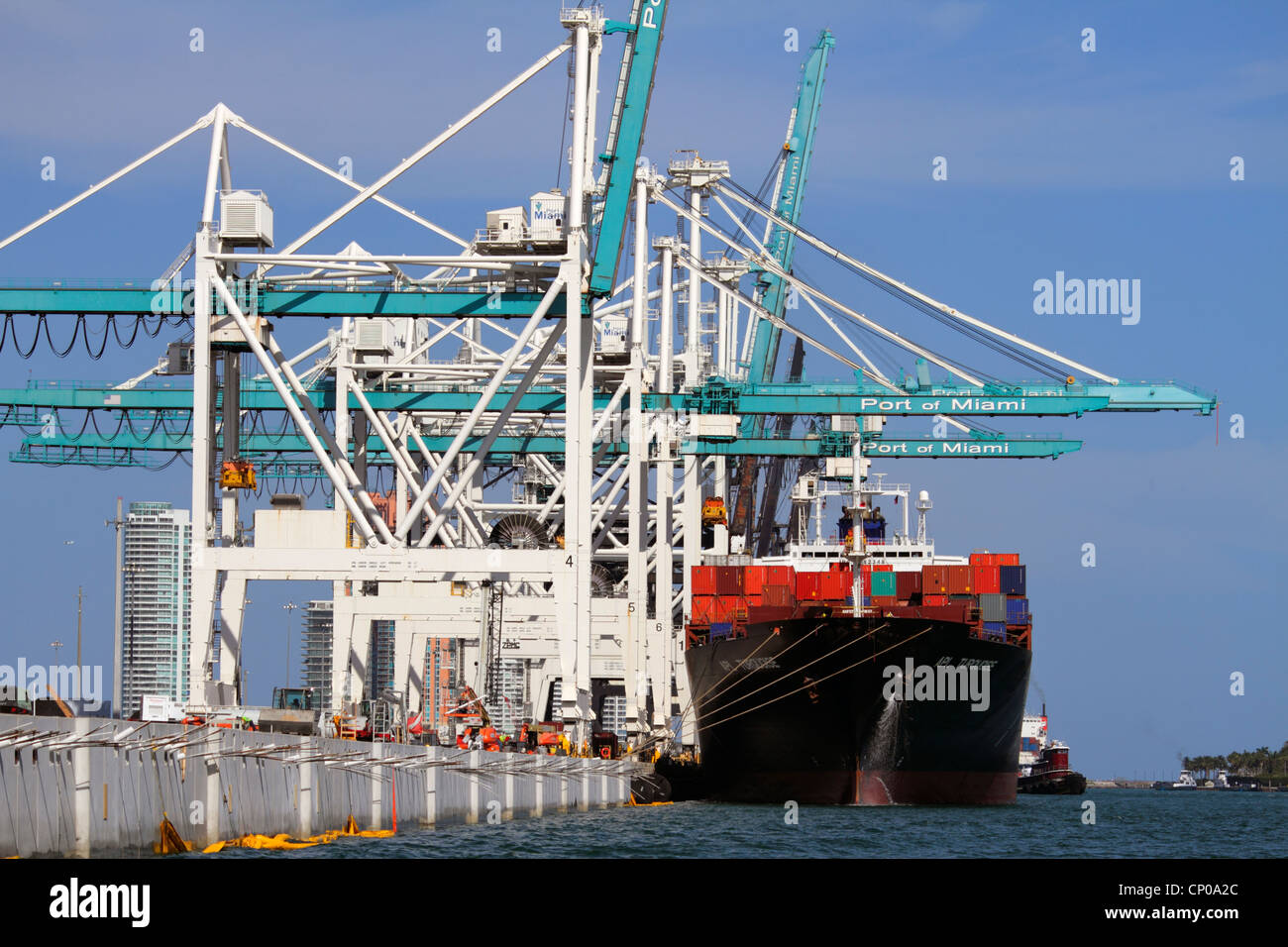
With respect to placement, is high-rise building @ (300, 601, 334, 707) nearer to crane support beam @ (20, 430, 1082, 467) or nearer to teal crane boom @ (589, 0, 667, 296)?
crane support beam @ (20, 430, 1082, 467)

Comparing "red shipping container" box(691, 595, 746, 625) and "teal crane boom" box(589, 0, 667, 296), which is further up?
"teal crane boom" box(589, 0, 667, 296)

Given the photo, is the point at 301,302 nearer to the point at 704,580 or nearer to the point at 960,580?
the point at 704,580

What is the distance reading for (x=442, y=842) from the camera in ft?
79.7

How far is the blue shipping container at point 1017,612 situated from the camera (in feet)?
171

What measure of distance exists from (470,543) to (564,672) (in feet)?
63.9

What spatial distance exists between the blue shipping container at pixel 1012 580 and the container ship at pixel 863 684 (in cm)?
7

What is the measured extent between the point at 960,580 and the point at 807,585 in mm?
4657

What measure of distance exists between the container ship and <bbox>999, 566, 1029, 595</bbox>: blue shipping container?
0.07 meters

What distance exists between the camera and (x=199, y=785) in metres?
19.9

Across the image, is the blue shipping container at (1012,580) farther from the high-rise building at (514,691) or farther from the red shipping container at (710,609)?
the high-rise building at (514,691)

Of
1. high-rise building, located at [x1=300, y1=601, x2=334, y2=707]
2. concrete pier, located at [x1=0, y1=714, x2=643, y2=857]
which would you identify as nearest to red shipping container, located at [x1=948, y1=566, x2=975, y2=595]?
concrete pier, located at [x1=0, y1=714, x2=643, y2=857]

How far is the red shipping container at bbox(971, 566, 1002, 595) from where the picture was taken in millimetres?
51031

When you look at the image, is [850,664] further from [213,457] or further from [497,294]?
[213,457]

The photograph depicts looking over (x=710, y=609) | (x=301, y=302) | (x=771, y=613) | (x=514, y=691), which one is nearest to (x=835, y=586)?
(x=771, y=613)
